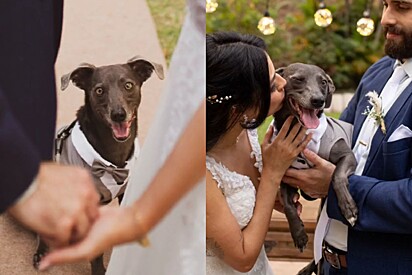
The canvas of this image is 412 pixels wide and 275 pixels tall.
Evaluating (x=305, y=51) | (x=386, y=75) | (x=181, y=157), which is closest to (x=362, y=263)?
(x=386, y=75)

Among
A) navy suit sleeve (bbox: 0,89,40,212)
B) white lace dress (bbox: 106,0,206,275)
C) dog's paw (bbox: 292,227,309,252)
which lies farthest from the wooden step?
navy suit sleeve (bbox: 0,89,40,212)

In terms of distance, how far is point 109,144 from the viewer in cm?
169

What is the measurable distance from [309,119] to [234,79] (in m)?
0.33

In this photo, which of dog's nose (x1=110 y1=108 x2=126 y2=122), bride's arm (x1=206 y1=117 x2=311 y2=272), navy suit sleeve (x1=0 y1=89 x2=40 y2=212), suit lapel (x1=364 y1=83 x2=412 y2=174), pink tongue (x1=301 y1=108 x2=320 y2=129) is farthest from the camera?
pink tongue (x1=301 y1=108 x2=320 y2=129)

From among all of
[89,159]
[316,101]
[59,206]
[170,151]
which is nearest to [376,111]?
[316,101]

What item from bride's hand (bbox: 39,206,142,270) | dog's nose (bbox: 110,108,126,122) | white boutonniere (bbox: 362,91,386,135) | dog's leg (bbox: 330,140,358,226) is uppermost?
dog's nose (bbox: 110,108,126,122)

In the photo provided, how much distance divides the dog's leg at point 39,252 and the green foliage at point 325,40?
260 inches

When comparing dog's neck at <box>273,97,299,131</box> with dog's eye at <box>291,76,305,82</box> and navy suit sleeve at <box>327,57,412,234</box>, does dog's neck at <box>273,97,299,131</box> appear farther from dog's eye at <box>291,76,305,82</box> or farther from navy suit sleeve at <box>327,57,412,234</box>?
navy suit sleeve at <box>327,57,412,234</box>

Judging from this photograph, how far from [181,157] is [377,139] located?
1.03 metres

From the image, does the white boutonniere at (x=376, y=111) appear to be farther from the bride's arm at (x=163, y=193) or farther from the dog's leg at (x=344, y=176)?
the bride's arm at (x=163, y=193)

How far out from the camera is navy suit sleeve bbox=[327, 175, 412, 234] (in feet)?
7.89

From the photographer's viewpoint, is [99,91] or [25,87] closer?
[25,87]

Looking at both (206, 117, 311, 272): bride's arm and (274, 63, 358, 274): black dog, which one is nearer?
(206, 117, 311, 272): bride's arm

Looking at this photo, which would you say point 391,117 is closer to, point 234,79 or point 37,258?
point 234,79
